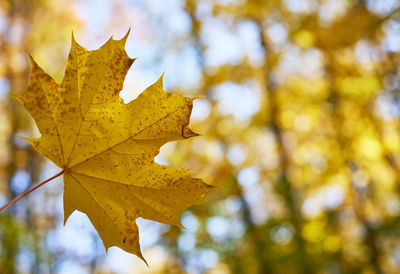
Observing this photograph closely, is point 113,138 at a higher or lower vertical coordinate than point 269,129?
lower

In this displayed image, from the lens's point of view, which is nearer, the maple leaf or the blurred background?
the maple leaf

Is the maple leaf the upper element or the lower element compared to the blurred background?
lower

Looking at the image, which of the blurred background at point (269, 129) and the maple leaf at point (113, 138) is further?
the blurred background at point (269, 129)

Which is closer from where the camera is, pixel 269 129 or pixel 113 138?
pixel 113 138

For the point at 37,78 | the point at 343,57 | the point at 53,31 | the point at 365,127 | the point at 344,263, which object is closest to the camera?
the point at 37,78

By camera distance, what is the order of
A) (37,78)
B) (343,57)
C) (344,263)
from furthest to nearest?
(343,57) → (344,263) → (37,78)

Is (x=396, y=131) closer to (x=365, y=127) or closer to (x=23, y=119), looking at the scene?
(x=365, y=127)

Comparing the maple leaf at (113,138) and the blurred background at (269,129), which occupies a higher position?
the blurred background at (269,129)

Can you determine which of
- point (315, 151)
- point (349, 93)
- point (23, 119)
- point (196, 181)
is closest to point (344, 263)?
point (315, 151)
